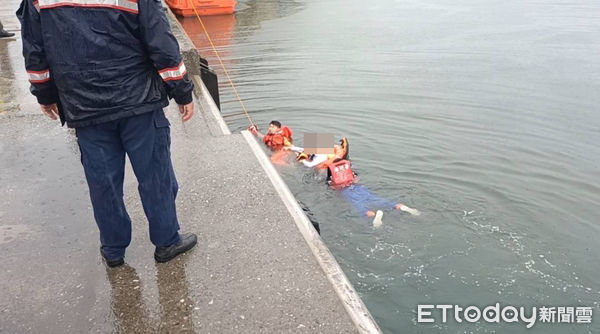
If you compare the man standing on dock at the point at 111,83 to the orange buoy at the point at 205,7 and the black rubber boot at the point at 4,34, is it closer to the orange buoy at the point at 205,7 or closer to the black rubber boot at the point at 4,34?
the black rubber boot at the point at 4,34

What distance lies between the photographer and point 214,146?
5.07 meters

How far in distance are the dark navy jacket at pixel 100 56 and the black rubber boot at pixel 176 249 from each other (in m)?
0.98

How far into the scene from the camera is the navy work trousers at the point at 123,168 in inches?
108

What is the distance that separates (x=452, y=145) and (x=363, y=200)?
3.05 meters

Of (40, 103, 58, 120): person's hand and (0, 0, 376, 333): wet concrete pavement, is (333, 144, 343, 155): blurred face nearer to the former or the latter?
(0, 0, 376, 333): wet concrete pavement

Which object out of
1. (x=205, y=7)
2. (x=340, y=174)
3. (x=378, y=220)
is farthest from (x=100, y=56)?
(x=205, y=7)

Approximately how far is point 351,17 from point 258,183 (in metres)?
21.5

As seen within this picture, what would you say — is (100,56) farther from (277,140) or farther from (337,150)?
(277,140)

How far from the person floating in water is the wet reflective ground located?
0.14 meters

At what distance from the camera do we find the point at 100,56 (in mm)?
2529

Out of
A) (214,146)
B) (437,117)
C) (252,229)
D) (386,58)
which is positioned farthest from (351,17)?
(252,229)

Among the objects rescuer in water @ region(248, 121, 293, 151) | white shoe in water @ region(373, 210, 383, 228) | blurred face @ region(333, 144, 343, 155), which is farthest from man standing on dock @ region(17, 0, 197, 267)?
rescuer in water @ region(248, 121, 293, 151)

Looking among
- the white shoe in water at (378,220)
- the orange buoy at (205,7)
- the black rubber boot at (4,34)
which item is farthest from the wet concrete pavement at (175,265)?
the orange buoy at (205,7)

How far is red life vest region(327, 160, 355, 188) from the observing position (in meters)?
6.78
